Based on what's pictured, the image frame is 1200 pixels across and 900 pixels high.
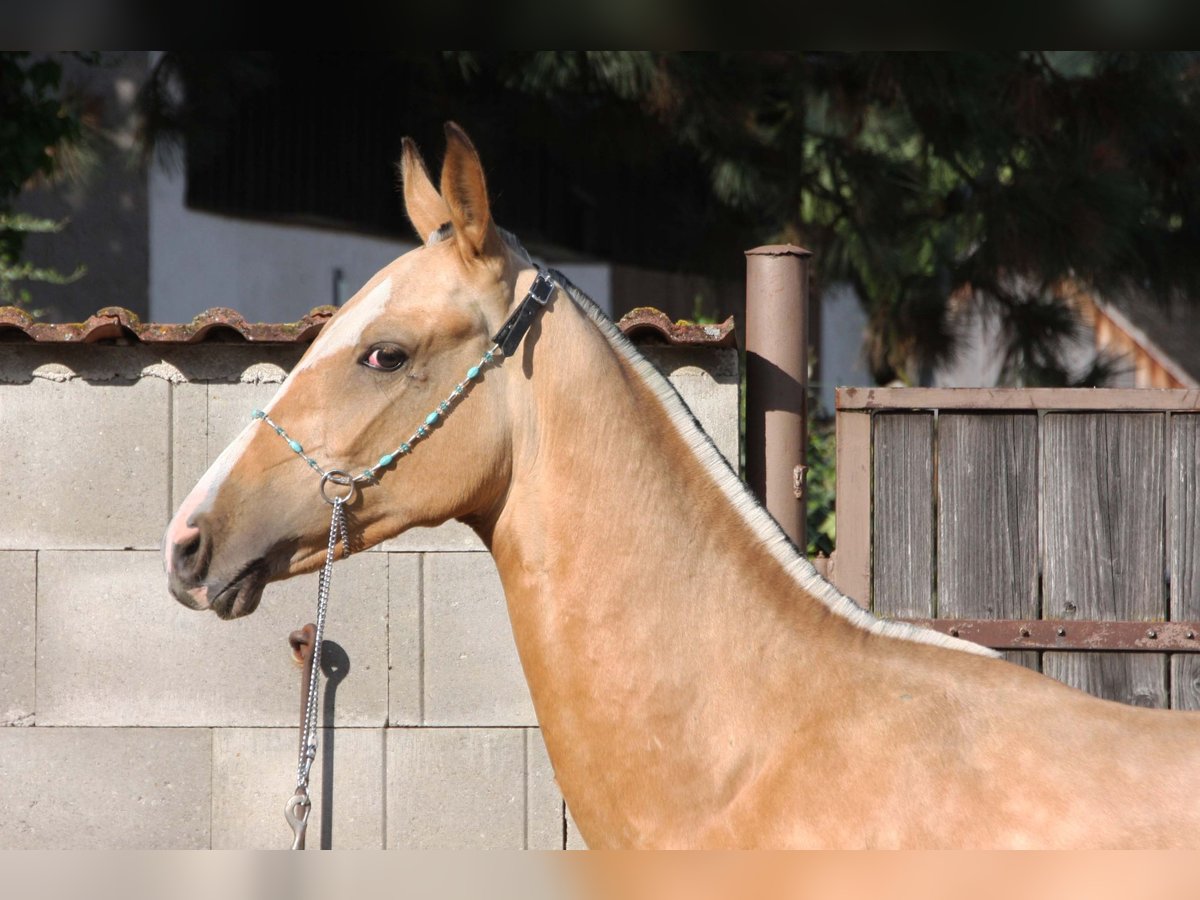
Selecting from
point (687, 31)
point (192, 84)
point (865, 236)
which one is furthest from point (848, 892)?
point (192, 84)

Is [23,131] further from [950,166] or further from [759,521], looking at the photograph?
[759,521]

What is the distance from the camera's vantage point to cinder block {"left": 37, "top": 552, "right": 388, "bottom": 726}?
3578mm

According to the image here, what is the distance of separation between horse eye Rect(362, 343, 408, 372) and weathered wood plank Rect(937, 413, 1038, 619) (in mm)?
1973

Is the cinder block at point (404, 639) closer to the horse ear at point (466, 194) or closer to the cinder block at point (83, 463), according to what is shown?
the cinder block at point (83, 463)

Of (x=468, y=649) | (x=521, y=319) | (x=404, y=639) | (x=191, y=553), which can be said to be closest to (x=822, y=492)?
(x=468, y=649)

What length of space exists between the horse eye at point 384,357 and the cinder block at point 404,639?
156 centimetres

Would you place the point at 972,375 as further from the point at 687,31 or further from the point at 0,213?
the point at 687,31

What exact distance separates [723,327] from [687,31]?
85.5 inches

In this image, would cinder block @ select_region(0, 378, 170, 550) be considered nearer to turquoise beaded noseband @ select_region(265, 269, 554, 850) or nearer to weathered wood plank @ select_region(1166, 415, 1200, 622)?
turquoise beaded noseband @ select_region(265, 269, 554, 850)

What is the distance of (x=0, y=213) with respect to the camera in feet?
22.6

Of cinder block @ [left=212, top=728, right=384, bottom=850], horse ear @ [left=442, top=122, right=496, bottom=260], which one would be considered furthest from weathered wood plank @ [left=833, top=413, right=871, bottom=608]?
horse ear @ [left=442, top=122, right=496, bottom=260]

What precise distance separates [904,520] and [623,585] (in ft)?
5.61

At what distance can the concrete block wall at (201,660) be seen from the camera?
3570 mm

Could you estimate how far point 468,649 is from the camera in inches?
142
